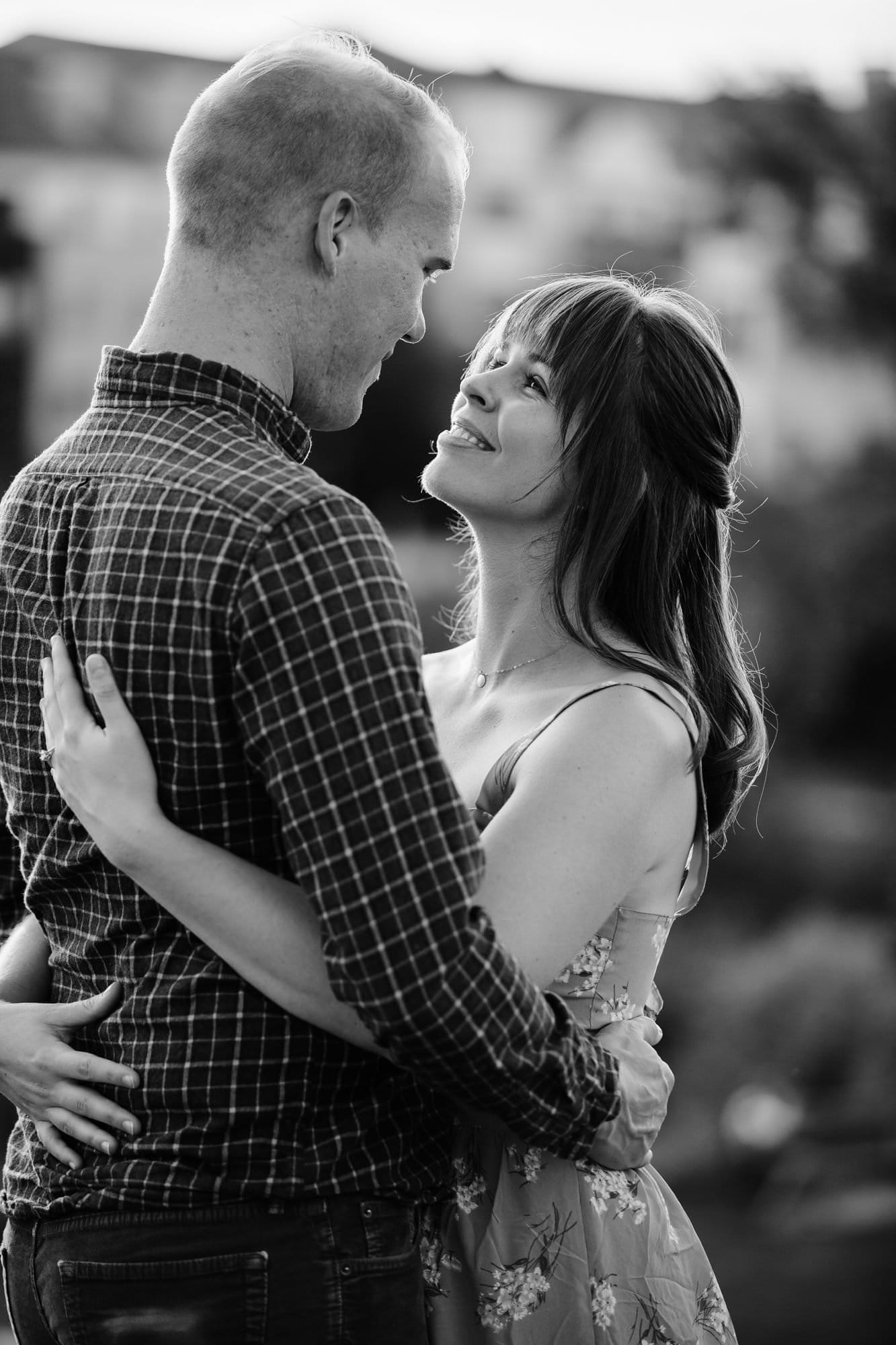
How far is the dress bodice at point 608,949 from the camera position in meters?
1.42

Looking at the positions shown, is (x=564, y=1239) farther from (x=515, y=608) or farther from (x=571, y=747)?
(x=515, y=608)

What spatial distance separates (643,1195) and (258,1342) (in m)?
0.51

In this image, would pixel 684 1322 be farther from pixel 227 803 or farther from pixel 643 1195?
pixel 227 803

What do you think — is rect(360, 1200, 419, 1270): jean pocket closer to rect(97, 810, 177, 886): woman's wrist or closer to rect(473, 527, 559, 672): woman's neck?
rect(97, 810, 177, 886): woman's wrist

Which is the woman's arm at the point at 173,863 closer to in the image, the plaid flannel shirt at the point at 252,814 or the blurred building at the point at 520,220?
the plaid flannel shirt at the point at 252,814

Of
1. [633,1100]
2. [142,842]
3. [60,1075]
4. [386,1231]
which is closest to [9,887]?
[60,1075]

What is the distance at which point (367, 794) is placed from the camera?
94 centimetres

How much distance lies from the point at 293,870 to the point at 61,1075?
0.90 ft

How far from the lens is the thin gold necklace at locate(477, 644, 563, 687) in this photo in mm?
1645

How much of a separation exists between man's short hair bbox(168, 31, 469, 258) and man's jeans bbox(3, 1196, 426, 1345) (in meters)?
0.76

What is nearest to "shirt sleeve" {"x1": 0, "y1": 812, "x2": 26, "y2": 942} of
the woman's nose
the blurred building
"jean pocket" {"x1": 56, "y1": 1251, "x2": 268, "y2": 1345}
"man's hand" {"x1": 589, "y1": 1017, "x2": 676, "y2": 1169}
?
"jean pocket" {"x1": 56, "y1": 1251, "x2": 268, "y2": 1345}

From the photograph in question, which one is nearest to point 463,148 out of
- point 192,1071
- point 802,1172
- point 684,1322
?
point 192,1071

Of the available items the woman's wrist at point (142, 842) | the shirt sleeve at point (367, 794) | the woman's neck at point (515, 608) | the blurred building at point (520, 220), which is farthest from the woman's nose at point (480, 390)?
the blurred building at point (520, 220)

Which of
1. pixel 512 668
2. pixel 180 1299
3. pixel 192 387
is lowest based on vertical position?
pixel 180 1299
